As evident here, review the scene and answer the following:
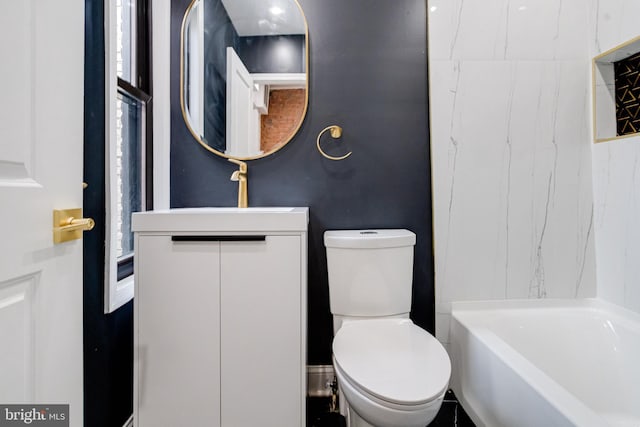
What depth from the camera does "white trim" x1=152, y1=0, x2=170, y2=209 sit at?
1.62 m

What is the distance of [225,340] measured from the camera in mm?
1215

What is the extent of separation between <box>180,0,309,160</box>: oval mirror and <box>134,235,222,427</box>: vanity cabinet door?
68 centimetres

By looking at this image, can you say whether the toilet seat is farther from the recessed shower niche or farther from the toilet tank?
the recessed shower niche

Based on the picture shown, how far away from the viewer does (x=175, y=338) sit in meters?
1.21

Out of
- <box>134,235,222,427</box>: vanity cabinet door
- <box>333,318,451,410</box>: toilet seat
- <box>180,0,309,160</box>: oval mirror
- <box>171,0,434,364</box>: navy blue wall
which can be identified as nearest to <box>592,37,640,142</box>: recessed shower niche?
<box>171,0,434,364</box>: navy blue wall

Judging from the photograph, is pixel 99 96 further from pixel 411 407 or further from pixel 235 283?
pixel 411 407

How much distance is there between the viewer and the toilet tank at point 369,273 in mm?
1403

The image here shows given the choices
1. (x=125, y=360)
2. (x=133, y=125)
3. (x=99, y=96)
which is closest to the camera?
(x=99, y=96)

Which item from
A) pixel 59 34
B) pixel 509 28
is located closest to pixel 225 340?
pixel 59 34

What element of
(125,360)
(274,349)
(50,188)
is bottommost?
(125,360)

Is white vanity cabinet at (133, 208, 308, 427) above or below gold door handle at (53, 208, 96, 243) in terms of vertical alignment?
below

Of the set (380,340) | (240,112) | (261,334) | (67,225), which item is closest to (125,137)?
(240,112)

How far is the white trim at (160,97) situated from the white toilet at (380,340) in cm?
89

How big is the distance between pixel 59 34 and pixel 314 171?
111 cm
